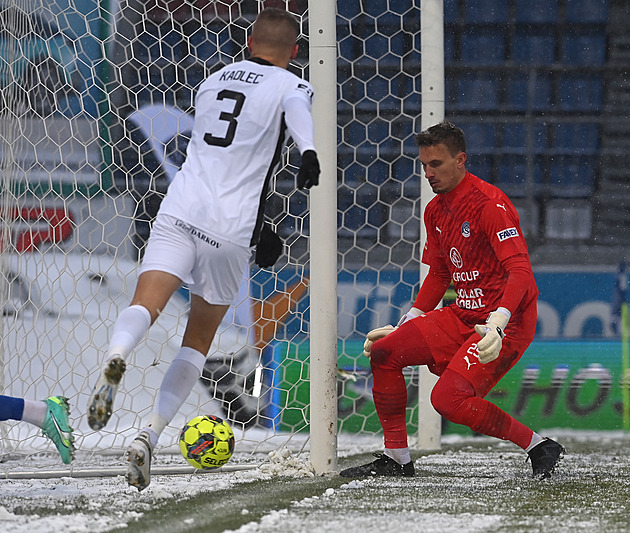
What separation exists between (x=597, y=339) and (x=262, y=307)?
90.9 inches

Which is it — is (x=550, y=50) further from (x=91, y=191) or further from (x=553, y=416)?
(x=91, y=191)

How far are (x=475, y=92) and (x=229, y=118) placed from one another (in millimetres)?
4202

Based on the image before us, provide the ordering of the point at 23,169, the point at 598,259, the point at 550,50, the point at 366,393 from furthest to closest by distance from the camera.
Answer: the point at 550,50
the point at 598,259
the point at 366,393
the point at 23,169

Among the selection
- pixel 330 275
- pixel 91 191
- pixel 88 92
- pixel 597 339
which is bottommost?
pixel 597 339

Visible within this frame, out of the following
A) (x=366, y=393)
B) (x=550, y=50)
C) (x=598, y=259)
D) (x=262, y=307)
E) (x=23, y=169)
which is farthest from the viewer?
(x=550, y=50)

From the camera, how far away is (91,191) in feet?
15.8

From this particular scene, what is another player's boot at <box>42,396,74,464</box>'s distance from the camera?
2830 mm

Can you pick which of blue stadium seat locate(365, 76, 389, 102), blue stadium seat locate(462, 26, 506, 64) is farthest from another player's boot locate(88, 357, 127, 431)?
blue stadium seat locate(462, 26, 506, 64)

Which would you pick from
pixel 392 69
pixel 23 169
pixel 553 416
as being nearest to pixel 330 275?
pixel 23 169

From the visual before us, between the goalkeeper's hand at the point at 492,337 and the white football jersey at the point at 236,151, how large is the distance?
85 cm

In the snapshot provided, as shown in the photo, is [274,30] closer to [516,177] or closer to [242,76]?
[242,76]

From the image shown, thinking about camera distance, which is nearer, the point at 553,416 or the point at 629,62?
the point at 553,416

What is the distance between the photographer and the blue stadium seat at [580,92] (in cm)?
662

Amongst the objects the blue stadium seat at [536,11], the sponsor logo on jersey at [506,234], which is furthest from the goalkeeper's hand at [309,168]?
the blue stadium seat at [536,11]
